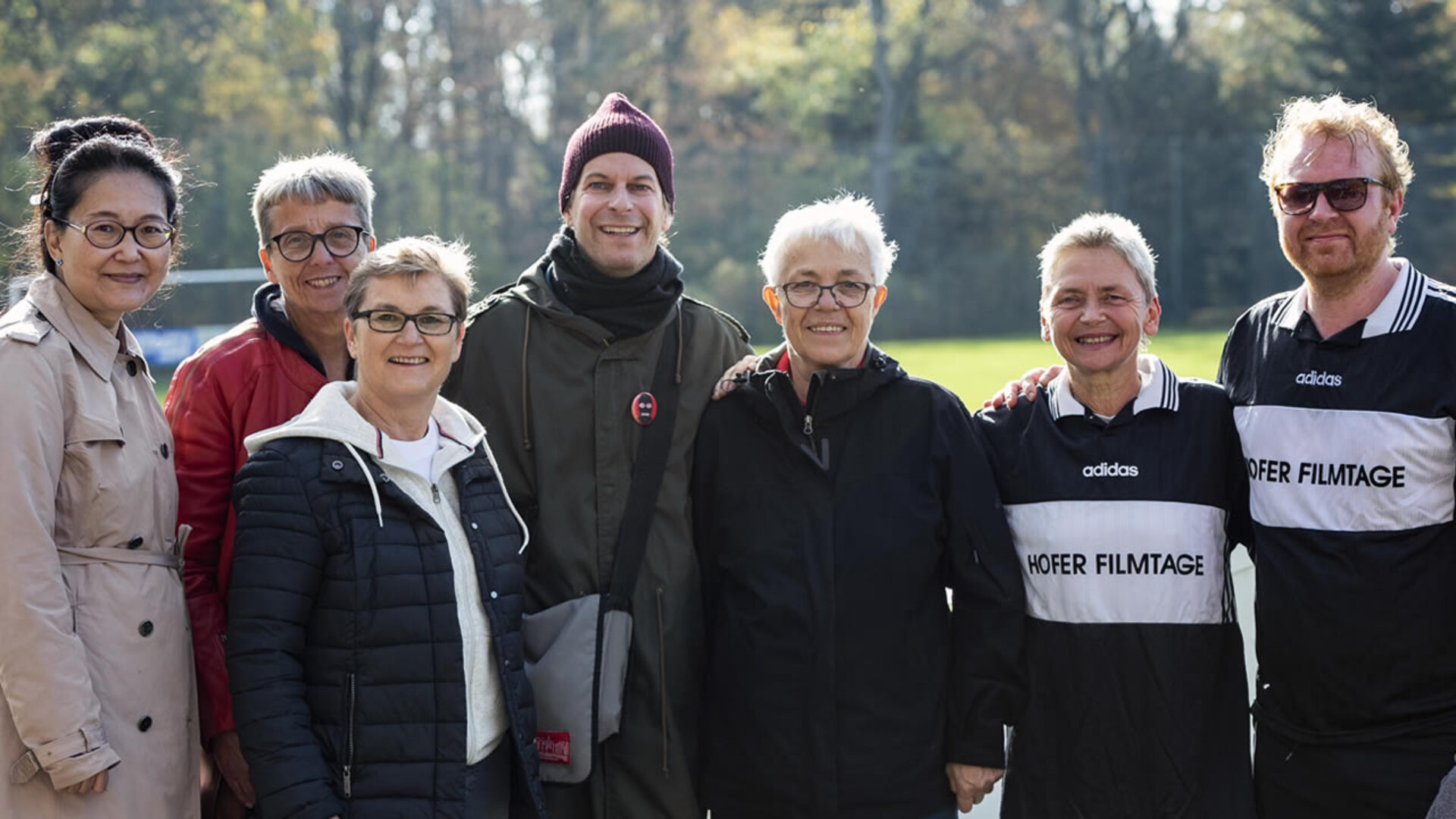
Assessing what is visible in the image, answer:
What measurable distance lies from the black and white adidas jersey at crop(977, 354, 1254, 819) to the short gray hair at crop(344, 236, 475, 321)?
4.32ft

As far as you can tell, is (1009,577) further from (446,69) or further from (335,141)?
(446,69)

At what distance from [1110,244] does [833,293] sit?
0.67 metres

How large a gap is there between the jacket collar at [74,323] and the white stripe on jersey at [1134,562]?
6.68 feet

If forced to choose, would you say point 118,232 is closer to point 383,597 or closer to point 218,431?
point 218,431

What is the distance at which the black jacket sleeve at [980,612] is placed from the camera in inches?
117

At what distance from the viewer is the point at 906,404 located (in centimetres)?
307

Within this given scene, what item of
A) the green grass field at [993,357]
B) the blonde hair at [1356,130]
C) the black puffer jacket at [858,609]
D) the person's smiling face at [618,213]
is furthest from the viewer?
the green grass field at [993,357]

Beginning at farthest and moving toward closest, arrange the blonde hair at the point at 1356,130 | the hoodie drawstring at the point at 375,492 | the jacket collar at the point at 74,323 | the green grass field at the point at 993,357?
the green grass field at the point at 993,357 < the blonde hair at the point at 1356,130 < the jacket collar at the point at 74,323 < the hoodie drawstring at the point at 375,492

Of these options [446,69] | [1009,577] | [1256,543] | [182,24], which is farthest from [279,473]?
[446,69]

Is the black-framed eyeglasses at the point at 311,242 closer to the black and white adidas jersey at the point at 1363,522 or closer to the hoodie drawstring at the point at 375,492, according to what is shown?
the hoodie drawstring at the point at 375,492

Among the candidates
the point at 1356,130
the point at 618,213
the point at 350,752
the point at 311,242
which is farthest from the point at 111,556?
the point at 1356,130

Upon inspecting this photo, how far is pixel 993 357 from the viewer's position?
21.3 m

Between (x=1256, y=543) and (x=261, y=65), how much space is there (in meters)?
32.8

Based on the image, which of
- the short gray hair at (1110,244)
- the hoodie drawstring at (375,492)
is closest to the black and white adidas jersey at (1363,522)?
the short gray hair at (1110,244)
